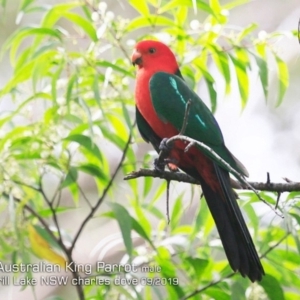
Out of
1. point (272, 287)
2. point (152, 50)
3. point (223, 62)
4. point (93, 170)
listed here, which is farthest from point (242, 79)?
point (272, 287)

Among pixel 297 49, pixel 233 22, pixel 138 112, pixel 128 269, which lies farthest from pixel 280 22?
pixel 128 269

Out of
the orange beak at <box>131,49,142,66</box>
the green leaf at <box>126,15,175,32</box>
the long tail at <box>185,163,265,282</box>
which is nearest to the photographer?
the long tail at <box>185,163,265,282</box>

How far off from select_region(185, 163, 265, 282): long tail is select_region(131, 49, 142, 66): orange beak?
0.55 metres

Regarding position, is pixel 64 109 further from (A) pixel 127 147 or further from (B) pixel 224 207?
(B) pixel 224 207

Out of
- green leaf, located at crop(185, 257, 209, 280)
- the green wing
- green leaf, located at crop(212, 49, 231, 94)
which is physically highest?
green leaf, located at crop(212, 49, 231, 94)

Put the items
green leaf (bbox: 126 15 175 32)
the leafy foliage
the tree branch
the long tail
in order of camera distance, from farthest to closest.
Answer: green leaf (bbox: 126 15 175 32)
the leafy foliage
the long tail
the tree branch

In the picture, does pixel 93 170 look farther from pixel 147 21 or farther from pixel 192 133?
pixel 147 21

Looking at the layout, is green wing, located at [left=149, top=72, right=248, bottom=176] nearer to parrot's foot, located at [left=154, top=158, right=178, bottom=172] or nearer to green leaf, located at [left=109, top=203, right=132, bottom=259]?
parrot's foot, located at [left=154, top=158, right=178, bottom=172]

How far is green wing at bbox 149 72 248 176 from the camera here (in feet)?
6.97

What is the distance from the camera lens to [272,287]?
6.52 feet

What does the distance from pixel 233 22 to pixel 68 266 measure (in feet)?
14.7

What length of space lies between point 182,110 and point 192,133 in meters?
0.11

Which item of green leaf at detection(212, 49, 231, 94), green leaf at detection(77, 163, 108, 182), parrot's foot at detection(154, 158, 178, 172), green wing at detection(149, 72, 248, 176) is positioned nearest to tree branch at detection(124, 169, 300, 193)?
parrot's foot at detection(154, 158, 178, 172)

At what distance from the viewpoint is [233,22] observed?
6.07 meters
